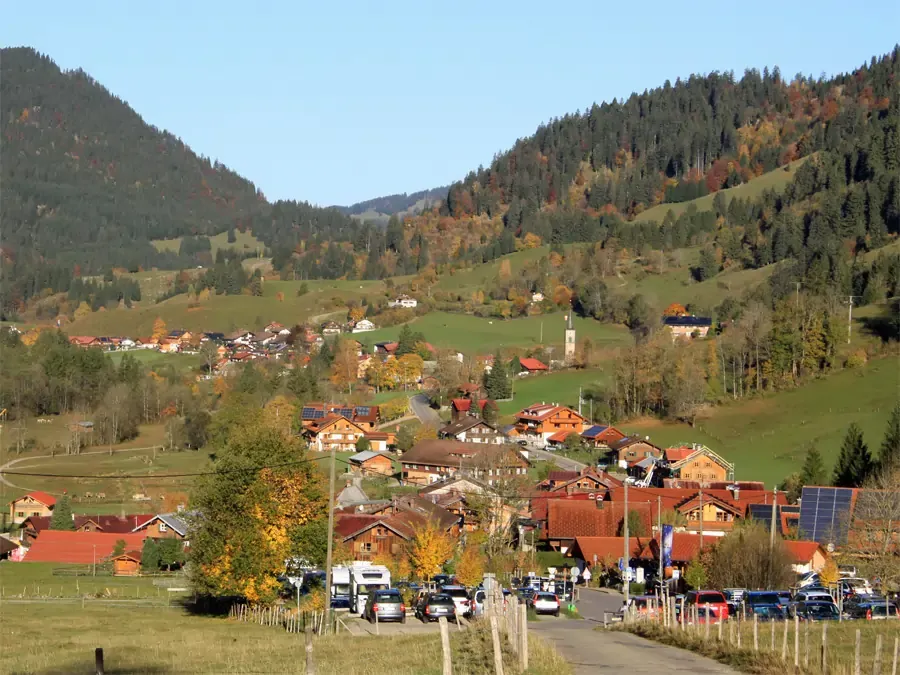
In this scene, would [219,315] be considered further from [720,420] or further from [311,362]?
[720,420]

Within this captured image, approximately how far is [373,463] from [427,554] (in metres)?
38.4

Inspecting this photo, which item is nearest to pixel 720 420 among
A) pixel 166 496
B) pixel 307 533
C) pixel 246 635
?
pixel 166 496

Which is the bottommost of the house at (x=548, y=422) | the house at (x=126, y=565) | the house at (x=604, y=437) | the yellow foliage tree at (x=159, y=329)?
the house at (x=126, y=565)

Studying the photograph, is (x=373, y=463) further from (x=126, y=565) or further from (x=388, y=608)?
(x=388, y=608)

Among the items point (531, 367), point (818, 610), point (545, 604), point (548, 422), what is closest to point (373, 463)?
point (548, 422)

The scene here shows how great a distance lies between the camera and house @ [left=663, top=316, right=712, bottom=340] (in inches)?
4961

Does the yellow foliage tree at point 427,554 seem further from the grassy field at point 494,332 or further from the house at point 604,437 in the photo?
the grassy field at point 494,332

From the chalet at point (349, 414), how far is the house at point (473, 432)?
7.90m

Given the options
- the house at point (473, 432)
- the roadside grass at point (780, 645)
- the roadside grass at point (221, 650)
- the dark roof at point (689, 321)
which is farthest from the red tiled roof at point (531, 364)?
the roadside grass at point (780, 645)

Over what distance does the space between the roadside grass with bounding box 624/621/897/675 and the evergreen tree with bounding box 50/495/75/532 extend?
43323mm

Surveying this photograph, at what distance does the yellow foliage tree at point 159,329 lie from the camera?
179 meters

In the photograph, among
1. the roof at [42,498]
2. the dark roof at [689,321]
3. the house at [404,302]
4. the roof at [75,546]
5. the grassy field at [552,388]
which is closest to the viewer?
the roof at [75,546]

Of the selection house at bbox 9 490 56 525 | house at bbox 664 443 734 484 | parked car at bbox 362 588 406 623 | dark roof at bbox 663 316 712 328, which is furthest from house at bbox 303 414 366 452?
parked car at bbox 362 588 406 623

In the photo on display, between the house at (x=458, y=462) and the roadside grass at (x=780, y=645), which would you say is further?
the house at (x=458, y=462)
